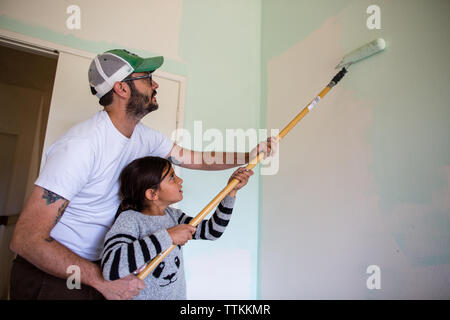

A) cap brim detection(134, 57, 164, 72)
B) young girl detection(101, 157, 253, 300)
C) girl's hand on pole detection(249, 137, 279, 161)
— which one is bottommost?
young girl detection(101, 157, 253, 300)

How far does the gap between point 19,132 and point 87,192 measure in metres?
2.92

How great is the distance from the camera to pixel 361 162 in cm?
118

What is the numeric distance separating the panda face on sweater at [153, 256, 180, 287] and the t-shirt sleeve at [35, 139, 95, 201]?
0.36 meters

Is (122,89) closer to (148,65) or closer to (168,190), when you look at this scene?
(148,65)

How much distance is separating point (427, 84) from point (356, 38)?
16.7 inches

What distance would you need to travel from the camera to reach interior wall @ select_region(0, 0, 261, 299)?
1.53 m

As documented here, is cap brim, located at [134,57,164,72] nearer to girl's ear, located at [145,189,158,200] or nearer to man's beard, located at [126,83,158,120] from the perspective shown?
man's beard, located at [126,83,158,120]

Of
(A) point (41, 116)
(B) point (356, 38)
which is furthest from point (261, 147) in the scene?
(A) point (41, 116)

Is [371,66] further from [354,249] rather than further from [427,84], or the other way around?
[354,249]

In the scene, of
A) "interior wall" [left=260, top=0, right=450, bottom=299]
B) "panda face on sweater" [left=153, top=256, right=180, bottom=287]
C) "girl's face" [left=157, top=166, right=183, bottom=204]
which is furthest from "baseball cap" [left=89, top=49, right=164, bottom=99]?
Result: "interior wall" [left=260, top=0, right=450, bottom=299]

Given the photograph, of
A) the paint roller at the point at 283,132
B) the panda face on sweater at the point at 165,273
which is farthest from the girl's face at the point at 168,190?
the panda face on sweater at the point at 165,273

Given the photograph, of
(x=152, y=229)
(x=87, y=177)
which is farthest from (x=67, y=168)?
(x=152, y=229)

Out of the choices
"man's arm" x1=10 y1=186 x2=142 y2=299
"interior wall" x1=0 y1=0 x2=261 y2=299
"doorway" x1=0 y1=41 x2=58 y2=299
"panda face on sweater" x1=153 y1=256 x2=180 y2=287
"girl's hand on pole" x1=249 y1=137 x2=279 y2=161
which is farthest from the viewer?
"doorway" x1=0 y1=41 x2=58 y2=299

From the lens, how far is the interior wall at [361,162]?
95 cm
